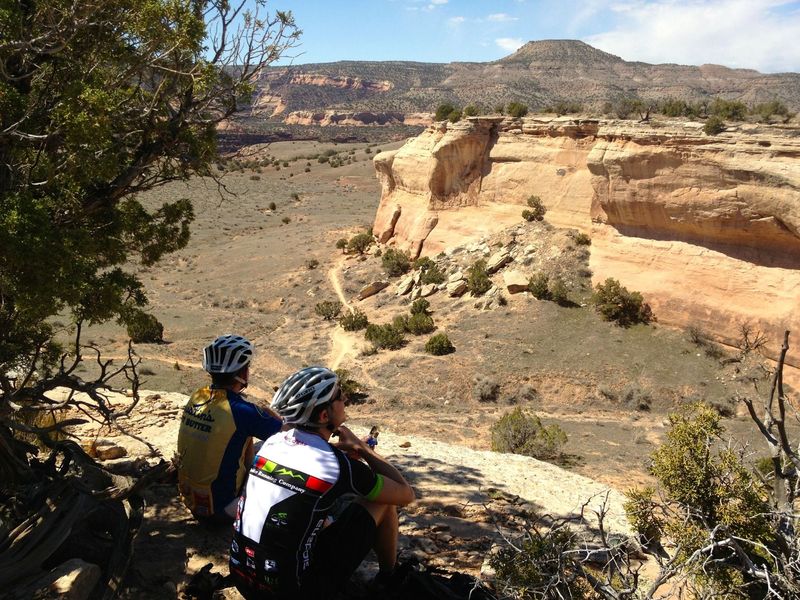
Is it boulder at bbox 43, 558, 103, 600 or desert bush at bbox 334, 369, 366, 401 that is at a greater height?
boulder at bbox 43, 558, 103, 600

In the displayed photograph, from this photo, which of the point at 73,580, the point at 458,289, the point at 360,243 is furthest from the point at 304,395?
the point at 360,243

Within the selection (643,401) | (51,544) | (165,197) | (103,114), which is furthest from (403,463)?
(165,197)

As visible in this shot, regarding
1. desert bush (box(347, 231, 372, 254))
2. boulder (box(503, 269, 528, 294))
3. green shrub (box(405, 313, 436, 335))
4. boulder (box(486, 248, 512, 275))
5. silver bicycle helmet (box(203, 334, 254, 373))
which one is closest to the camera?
silver bicycle helmet (box(203, 334, 254, 373))

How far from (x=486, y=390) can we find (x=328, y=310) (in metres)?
8.59

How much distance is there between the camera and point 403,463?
8055 millimetres

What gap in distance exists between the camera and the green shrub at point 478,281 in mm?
19891

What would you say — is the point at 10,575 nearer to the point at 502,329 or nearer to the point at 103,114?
the point at 103,114

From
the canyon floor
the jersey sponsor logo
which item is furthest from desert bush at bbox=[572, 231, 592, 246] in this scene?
the jersey sponsor logo

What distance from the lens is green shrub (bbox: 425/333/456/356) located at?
17.5 meters

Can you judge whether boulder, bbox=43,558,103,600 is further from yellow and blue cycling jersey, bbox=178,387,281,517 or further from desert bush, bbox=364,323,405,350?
desert bush, bbox=364,323,405,350

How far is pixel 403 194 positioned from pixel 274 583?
24644mm

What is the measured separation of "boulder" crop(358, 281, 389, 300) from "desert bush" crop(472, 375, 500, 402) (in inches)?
338

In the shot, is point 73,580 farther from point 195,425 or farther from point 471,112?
point 471,112

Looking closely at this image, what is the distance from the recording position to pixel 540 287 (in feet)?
60.8
